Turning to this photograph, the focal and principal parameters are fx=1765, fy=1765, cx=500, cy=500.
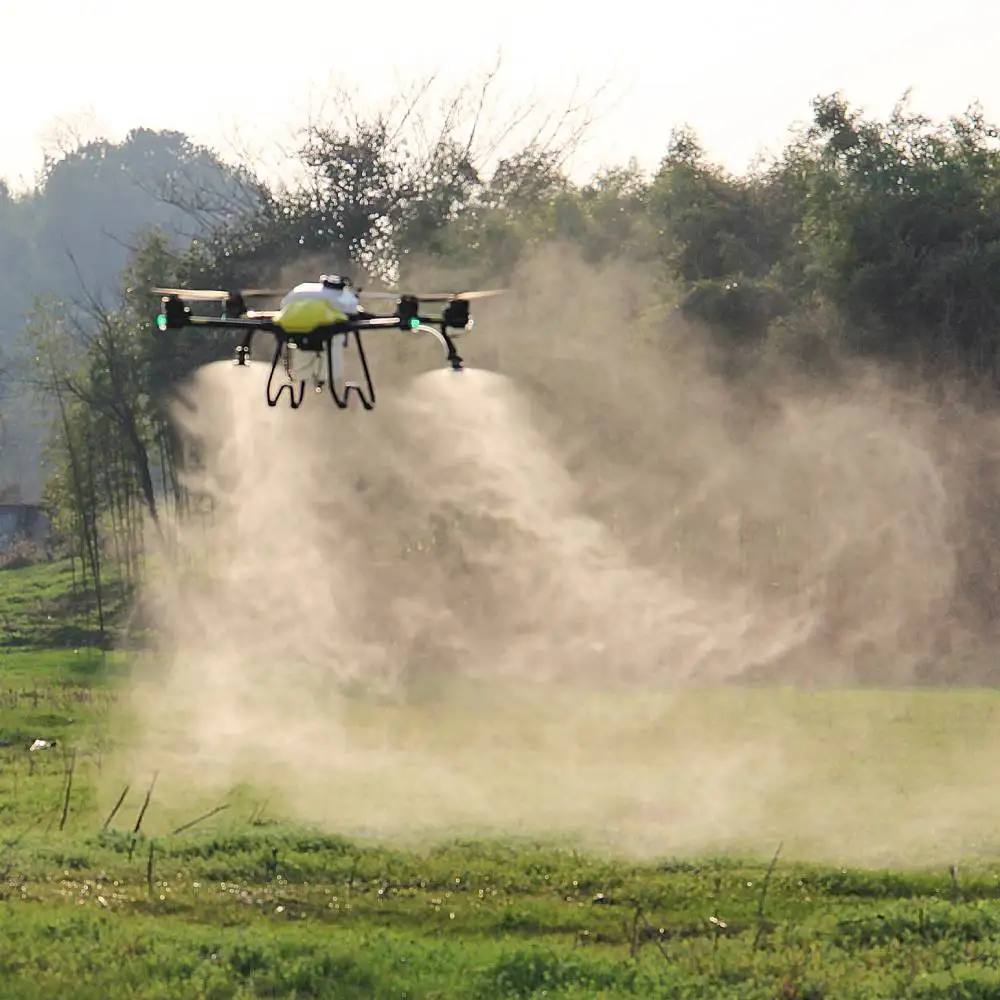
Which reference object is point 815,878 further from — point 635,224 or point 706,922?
point 635,224

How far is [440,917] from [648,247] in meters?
30.2

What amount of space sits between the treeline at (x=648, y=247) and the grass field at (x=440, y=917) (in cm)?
1690

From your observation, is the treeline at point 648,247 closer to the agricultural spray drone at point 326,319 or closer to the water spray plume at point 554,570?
the water spray plume at point 554,570

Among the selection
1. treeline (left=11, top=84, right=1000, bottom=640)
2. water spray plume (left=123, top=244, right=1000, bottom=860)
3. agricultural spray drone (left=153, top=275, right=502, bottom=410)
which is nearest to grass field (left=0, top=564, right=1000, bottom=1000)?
water spray plume (left=123, top=244, right=1000, bottom=860)

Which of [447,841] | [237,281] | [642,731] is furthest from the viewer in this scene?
[237,281]

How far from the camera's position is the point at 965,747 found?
2591 centimetres

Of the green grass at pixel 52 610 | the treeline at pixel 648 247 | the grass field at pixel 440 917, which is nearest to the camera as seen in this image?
the grass field at pixel 440 917

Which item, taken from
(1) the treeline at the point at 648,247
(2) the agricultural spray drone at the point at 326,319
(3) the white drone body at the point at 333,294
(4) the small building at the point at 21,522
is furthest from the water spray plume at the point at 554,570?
(4) the small building at the point at 21,522

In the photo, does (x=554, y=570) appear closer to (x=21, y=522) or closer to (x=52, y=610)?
(x=52, y=610)

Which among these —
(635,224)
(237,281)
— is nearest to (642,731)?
(635,224)

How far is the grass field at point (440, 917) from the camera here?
16.2 m

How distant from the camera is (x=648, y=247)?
46.3 meters

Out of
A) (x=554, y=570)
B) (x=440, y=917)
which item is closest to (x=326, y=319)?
(x=440, y=917)

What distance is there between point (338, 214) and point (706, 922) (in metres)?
36.5
